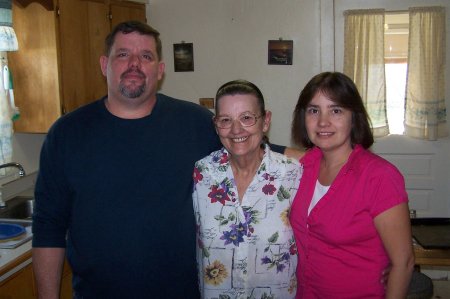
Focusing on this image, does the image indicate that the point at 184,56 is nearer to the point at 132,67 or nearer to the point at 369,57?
the point at 369,57

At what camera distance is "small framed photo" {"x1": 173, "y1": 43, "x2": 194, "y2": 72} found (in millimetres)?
3783

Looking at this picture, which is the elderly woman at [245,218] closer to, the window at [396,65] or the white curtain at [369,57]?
the white curtain at [369,57]

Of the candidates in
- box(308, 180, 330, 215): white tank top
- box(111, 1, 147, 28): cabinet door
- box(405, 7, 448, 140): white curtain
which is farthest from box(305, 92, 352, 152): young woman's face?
box(405, 7, 448, 140): white curtain

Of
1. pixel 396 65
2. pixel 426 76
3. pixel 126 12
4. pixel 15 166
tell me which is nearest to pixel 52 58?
pixel 15 166

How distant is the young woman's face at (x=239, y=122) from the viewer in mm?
1475

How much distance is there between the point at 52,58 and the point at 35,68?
0.43ft

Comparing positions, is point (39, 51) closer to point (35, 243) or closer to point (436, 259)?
point (35, 243)

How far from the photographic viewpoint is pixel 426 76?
3.40 meters

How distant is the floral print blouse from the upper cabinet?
5.11 ft

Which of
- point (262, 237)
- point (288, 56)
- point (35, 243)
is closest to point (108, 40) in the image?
point (35, 243)

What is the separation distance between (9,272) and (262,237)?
1.22m

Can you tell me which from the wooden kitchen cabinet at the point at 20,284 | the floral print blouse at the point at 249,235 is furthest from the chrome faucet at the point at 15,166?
the floral print blouse at the point at 249,235

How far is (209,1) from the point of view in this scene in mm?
3705

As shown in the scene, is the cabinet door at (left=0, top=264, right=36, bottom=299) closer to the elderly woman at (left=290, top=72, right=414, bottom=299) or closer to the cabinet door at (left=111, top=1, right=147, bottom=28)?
the elderly woman at (left=290, top=72, right=414, bottom=299)
